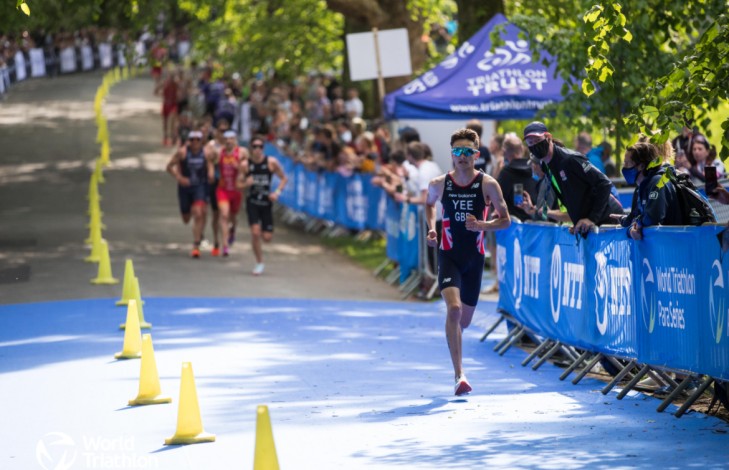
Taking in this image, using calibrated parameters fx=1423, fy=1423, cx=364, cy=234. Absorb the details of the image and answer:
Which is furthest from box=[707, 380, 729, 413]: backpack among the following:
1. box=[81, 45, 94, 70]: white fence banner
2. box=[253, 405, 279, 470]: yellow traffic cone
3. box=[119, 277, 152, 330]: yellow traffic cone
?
box=[81, 45, 94, 70]: white fence banner

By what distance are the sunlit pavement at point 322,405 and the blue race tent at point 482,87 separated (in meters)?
4.13

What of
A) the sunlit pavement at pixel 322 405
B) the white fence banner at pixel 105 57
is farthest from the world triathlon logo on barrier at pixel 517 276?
the white fence banner at pixel 105 57

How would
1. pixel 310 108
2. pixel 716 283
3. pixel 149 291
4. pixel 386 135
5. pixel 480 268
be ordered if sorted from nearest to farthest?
pixel 716 283 → pixel 480 268 → pixel 149 291 → pixel 386 135 → pixel 310 108

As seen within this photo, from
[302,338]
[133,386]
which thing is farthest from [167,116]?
[133,386]

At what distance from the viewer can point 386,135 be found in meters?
25.6

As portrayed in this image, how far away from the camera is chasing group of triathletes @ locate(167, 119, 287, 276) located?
72.2ft

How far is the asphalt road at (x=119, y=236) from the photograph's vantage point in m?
20.8

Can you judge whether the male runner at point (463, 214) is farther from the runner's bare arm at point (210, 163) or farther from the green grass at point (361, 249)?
the runner's bare arm at point (210, 163)

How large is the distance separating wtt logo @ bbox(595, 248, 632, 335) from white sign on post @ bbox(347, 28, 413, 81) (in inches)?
461

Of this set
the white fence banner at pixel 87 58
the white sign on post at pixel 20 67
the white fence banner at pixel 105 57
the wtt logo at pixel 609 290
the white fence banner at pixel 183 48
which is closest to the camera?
the wtt logo at pixel 609 290

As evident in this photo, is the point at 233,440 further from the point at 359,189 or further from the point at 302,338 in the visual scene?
the point at 359,189

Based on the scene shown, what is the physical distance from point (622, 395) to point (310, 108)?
28.2 meters

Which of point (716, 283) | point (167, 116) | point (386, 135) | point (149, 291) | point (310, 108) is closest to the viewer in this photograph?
point (716, 283)

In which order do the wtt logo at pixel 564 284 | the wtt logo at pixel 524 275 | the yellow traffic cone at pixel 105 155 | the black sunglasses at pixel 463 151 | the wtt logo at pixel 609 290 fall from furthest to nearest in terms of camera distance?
the yellow traffic cone at pixel 105 155 < the wtt logo at pixel 524 275 < the wtt logo at pixel 564 284 < the black sunglasses at pixel 463 151 < the wtt logo at pixel 609 290
